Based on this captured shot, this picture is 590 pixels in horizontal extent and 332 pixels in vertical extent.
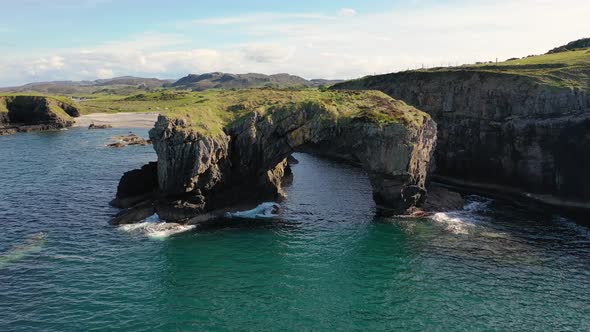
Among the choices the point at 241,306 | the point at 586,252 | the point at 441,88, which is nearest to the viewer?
the point at 241,306

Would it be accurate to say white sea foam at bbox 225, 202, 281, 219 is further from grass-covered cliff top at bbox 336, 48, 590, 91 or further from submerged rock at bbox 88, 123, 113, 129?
submerged rock at bbox 88, 123, 113, 129

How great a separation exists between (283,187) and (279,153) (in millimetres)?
16959

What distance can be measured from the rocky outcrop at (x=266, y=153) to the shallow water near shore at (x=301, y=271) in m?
5.76

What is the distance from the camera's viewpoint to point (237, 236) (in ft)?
200

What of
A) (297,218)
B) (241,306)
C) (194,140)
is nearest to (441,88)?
(297,218)

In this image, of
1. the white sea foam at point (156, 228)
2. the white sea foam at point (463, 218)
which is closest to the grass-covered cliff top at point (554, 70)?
the white sea foam at point (463, 218)

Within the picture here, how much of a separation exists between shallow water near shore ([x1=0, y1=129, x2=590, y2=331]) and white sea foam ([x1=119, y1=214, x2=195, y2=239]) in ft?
3.05

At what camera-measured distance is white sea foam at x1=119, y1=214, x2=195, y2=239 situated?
61125mm

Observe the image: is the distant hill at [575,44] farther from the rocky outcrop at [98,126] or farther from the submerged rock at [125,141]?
the rocky outcrop at [98,126]

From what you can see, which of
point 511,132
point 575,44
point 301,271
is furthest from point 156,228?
point 575,44

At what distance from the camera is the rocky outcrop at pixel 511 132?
77.0m

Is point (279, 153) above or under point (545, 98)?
under

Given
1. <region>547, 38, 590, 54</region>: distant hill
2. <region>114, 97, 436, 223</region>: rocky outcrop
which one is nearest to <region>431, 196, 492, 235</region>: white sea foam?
<region>114, 97, 436, 223</region>: rocky outcrop

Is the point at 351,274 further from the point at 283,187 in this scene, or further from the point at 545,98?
the point at 545,98
